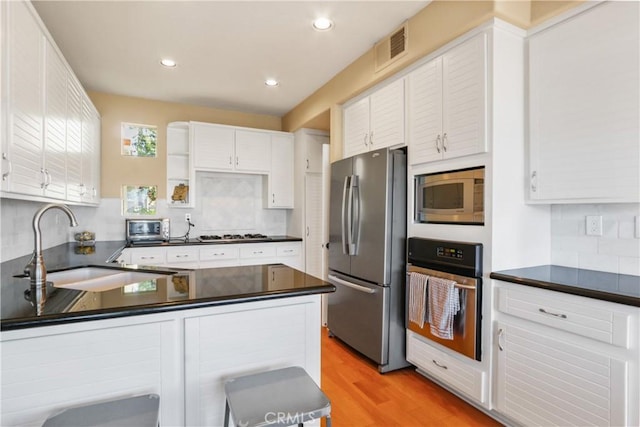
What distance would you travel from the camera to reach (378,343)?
2596mm

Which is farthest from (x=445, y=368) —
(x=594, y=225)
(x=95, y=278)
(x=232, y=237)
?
(x=232, y=237)

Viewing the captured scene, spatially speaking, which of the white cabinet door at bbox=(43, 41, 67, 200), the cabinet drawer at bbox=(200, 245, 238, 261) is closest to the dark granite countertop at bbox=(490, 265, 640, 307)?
the white cabinet door at bbox=(43, 41, 67, 200)

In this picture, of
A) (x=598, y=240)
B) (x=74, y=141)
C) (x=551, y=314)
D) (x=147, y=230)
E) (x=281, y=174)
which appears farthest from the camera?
(x=281, y=174)

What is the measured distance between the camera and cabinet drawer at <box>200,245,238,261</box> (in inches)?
152

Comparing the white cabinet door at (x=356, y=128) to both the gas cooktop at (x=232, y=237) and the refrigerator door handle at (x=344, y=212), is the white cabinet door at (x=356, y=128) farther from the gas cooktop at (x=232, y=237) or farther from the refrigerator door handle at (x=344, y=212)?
the gas cooktop at (x=232, y=237)

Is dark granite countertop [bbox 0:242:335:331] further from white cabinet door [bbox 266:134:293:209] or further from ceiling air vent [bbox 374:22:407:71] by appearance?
white cabinet door [bbox 266:134:293:209]

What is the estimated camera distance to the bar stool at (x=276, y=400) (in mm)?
1079

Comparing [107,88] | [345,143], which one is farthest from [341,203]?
[107,88]

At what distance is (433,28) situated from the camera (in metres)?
2.21

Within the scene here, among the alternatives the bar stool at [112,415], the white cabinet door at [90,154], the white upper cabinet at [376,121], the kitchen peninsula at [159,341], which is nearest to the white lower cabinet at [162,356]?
the kitchen peninsula at [159,341]

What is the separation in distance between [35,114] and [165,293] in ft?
4.15

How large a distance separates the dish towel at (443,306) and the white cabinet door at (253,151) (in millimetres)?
2880

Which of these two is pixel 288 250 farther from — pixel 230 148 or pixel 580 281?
pixel 580 281

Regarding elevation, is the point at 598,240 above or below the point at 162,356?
above
